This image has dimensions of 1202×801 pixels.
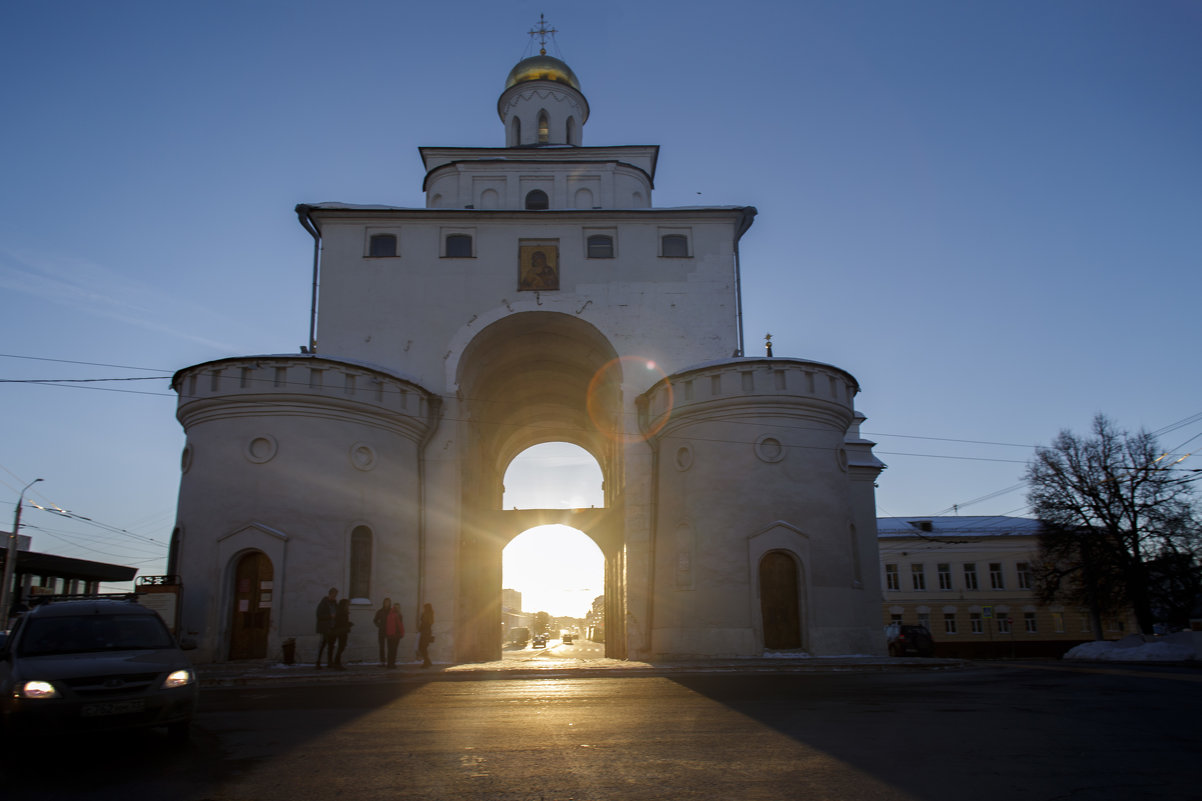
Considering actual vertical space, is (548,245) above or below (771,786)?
above

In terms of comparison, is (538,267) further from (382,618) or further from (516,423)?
(382,618)

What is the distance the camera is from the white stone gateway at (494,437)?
2119cm

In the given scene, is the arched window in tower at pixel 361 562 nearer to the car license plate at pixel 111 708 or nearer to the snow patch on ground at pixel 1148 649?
the car license plate at pixel 111 708

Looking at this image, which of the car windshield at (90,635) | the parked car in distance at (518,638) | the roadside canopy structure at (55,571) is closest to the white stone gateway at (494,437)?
the car windshield at (90,635)

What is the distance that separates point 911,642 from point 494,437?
17.7 metres

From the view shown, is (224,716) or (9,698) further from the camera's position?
(224,716)

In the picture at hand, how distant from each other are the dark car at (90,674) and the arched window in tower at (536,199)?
81.2 ft

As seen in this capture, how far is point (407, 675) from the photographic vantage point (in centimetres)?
1742

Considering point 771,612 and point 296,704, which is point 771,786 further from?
point 771,612

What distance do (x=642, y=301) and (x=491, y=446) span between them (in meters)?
9.05

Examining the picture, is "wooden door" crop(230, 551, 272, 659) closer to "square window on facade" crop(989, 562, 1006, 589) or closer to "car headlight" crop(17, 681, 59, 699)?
"car headlight" crop(17, 681, 59, 699)

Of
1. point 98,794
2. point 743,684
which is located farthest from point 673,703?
point 98,794

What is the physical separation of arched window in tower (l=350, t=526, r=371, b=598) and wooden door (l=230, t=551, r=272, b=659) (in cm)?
226

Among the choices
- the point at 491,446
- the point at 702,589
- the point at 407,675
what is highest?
the point at 491,446
